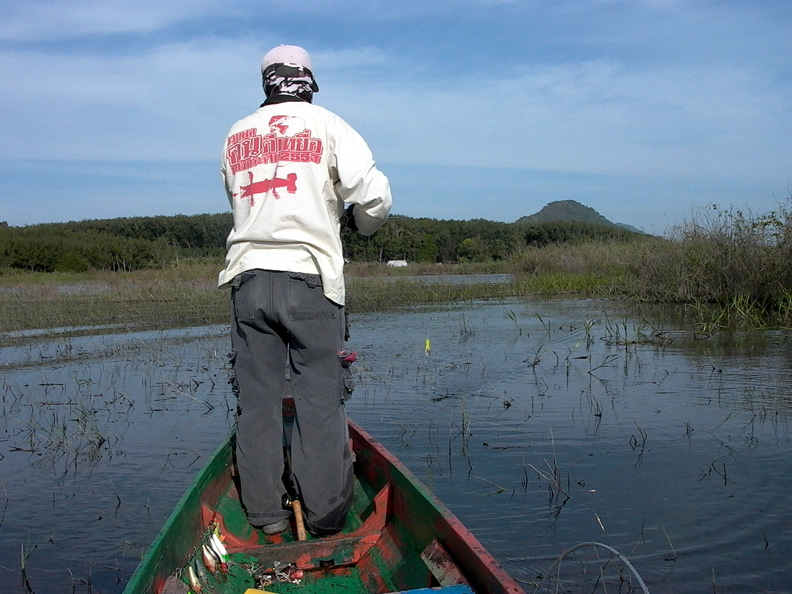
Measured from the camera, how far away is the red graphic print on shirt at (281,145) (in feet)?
10.7

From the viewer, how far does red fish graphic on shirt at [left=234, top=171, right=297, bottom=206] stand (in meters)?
3.25

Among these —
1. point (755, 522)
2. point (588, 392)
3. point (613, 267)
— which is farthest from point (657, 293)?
point (755, 522)

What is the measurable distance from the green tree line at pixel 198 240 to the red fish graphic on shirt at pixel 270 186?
982 inches

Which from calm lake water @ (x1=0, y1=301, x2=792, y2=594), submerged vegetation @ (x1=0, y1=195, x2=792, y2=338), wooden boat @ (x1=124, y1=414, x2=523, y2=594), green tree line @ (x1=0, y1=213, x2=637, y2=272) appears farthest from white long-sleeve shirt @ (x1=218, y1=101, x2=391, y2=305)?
green tree line @ (x1=0, y1=213, x2=637, y2=272)

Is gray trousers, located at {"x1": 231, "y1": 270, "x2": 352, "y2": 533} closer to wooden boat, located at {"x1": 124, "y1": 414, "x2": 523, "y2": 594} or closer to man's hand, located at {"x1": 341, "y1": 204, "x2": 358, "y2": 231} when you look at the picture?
wooden boat, located at {"x1": 124, "y1": 414, "x2": 523, "y2": 594}

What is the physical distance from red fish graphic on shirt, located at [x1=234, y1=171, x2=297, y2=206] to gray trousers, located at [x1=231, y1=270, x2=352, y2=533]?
34 centimetres

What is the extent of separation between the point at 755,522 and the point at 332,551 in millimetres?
2411

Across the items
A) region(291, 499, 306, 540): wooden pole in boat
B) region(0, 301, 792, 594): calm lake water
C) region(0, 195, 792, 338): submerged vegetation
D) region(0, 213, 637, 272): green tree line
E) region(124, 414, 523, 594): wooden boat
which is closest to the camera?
region(124, 414, 523, 594): wooden boat

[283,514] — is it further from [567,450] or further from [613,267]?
[613,267]

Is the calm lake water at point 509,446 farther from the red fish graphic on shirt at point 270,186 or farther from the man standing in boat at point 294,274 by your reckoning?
the red fish graphic on shirt at point 270,186

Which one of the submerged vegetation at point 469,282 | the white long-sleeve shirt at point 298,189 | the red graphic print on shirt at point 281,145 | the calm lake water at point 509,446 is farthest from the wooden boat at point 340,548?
the submerged vegetation at point 469,282

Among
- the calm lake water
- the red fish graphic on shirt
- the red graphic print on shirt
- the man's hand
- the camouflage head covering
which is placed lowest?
the calm lake water

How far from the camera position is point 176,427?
265 inches

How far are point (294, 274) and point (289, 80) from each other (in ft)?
3.01
